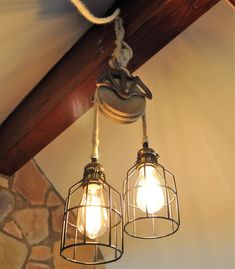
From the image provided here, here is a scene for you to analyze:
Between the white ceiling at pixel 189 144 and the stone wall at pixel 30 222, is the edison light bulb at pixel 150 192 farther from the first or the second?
the stone wall at pixel 30 222

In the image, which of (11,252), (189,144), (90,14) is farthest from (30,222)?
(90,14)

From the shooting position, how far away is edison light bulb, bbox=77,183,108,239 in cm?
102

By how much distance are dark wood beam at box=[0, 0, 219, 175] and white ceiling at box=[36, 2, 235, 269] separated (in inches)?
10.8

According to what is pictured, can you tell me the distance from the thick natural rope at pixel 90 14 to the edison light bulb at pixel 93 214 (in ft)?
1.84

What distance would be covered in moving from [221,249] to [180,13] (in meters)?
1.37

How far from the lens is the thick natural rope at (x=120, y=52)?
1142 millimetres

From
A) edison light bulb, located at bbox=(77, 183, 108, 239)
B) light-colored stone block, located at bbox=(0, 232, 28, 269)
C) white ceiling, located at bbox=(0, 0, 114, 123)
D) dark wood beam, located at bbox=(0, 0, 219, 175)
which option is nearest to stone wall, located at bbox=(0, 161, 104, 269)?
light-colored stone block, located at bbox=(0, 232, 28, 269)

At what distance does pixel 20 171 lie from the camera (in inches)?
92.8

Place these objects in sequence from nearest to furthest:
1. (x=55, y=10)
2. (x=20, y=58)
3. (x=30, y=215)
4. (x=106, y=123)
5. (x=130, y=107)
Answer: (x=130, y=107), (x=55, y=10), (x=20, y=58), (x=106, y=123), (x=30, y=215)

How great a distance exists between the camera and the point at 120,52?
1174mm

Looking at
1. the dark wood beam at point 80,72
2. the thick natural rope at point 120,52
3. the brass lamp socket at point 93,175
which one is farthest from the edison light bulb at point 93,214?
the dark wood beam at point 80,72

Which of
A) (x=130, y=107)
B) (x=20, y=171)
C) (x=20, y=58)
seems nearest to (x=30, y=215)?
(x=20, y=171)

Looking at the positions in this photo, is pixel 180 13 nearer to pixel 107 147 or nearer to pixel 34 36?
pixel 34 36

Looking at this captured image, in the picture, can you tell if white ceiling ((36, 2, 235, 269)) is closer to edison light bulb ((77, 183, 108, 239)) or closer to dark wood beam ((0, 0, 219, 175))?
dark wood beam ((0, 0, 219, 175))
